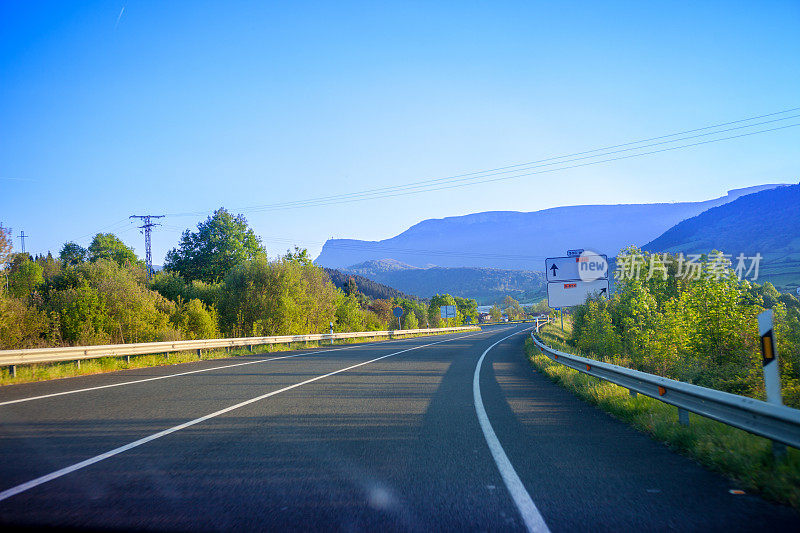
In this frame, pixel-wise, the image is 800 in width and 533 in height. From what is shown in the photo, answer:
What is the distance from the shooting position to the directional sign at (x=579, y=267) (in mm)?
24453

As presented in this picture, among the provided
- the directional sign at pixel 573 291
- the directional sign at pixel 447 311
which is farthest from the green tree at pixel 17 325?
the directional sign at pixel 447 311

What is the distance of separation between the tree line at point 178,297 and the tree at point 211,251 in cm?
11

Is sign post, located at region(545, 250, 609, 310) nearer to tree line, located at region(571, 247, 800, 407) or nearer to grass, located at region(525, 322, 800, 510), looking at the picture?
tree line, located at region(571, 247, 800, 407)

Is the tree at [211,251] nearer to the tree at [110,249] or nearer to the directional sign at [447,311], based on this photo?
the tree at [110,249]

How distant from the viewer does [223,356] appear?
67.3ft

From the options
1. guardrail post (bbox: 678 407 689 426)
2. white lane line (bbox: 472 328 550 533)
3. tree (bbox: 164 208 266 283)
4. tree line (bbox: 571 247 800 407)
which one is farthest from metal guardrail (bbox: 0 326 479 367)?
tree (bbox: 164 208 266 283)

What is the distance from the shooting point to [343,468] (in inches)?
190

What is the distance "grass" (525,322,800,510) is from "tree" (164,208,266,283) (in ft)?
175

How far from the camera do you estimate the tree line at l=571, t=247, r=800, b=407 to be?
14328mm

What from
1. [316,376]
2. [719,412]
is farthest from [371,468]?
[316,376]

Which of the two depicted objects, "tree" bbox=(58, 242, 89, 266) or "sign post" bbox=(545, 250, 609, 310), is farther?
"tree" bbox=(58, 242, 89, 266)

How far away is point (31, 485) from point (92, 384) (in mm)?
Result: 7872

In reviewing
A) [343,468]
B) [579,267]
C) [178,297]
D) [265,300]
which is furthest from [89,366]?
[265,300]

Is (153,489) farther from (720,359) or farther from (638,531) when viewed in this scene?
(720,359)
